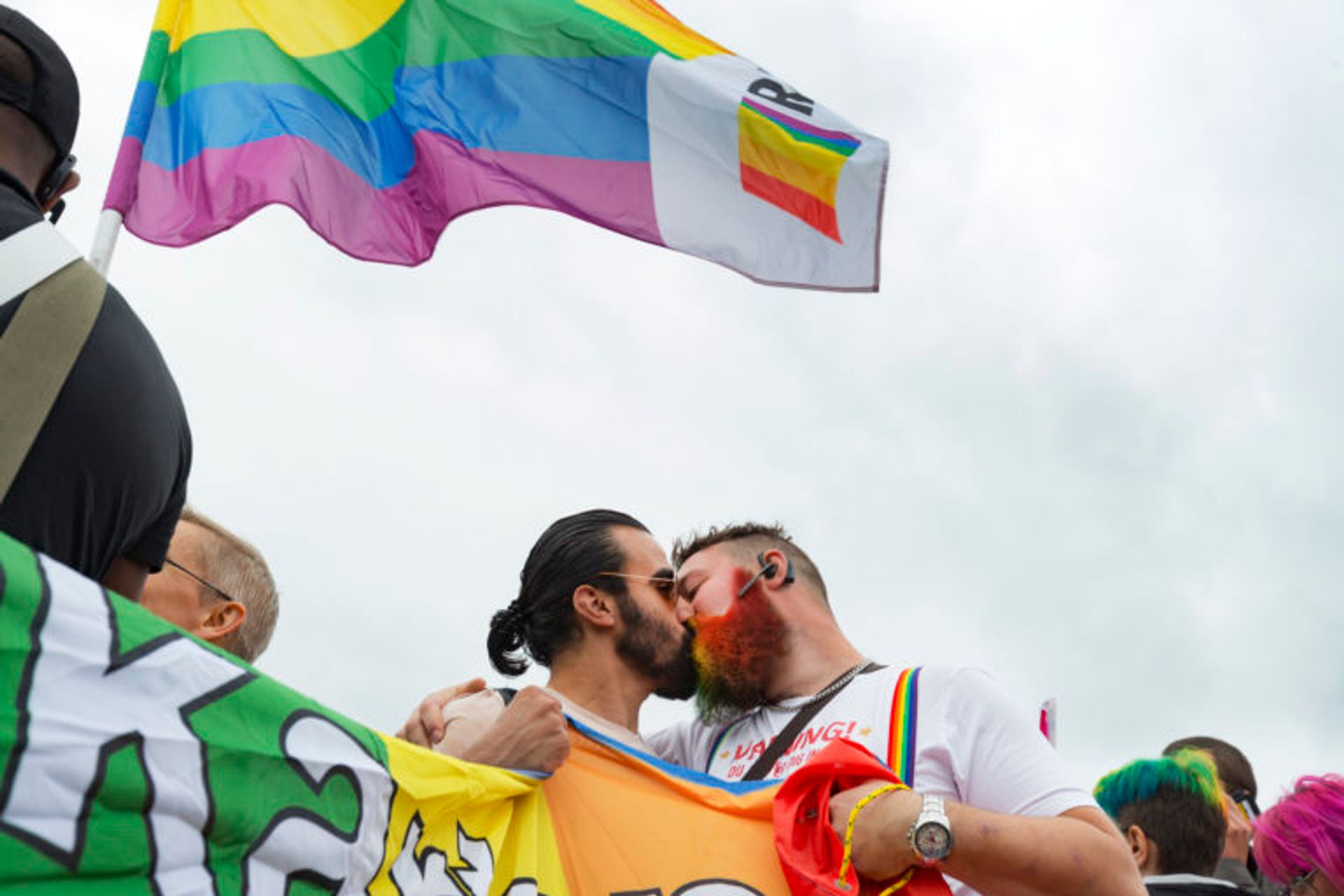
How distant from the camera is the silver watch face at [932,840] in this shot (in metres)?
2.70

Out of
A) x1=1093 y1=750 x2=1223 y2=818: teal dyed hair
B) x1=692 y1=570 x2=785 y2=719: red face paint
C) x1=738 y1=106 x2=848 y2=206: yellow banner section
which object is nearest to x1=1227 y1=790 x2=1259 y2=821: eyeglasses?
x1=1093 y1=750 x2=1223 y2=818: teal dyed hair

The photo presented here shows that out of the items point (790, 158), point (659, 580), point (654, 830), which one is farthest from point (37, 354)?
point (790, 158)

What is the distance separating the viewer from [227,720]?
196cm

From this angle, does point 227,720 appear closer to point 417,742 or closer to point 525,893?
point 525,893

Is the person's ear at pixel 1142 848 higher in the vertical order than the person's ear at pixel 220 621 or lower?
lower

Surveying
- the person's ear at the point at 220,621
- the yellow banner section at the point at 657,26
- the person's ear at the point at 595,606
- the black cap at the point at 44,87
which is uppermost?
the yellow banner section at the point at 657,26

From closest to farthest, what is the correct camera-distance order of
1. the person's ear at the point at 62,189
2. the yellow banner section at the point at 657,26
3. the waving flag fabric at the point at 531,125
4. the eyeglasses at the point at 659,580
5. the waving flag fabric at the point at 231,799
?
1. the waving flag fabric at the point at 231,799
2. the person's ear at the point at 62,189
3. the eyeglasses at the point at 659,580
4. the waving flag fabric at the point at 531,125
5. the yellow banner section at the point at 657,26

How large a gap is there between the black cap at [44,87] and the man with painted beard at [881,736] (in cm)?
190

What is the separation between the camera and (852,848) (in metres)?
2.74

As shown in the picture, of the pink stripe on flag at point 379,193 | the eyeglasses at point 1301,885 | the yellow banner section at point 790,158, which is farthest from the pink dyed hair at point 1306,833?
the pink stripe on flag at point 379,193

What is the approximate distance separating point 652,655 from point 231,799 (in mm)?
2146

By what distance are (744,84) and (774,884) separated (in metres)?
3.48

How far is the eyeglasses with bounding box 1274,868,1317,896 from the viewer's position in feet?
12.8

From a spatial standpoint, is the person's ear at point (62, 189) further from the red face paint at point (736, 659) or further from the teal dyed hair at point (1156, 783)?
the teal dyed hair at point (1156, 783)
